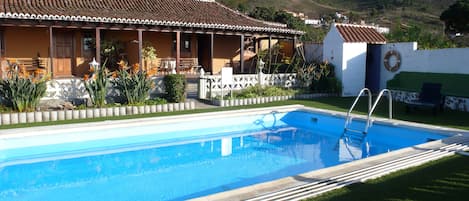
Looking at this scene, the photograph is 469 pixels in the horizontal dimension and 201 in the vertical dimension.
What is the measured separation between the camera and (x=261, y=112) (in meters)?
14.0

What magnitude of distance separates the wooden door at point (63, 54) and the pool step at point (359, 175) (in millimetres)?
15851

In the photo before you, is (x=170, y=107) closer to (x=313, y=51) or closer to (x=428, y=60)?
(x=428, y=60)

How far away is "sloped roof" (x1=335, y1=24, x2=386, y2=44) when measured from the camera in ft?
60.8

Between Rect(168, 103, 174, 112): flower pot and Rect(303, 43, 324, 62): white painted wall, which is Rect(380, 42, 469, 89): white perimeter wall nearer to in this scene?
Rect(303, 43, 324, 62): white painted wall

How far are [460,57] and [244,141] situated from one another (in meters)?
9.04

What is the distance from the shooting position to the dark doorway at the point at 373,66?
1923 centimetres

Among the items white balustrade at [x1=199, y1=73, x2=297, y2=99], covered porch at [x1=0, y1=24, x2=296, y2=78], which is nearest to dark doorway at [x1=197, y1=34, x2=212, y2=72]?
covered porch at [x1=0, y1=24, x2=296, y2=78]

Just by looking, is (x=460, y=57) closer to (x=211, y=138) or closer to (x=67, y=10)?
(x=211, y=138)

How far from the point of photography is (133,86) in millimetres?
13719

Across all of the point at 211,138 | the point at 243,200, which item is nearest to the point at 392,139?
the point at 211,138

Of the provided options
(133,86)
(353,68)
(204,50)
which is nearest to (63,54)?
(133,86)

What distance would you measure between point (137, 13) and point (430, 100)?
12697 mm

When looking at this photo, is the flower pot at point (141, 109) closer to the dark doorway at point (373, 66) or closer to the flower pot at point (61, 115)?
the flower pot at point (61, 115)

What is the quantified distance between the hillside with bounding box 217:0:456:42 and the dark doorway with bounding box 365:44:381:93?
33520mm
